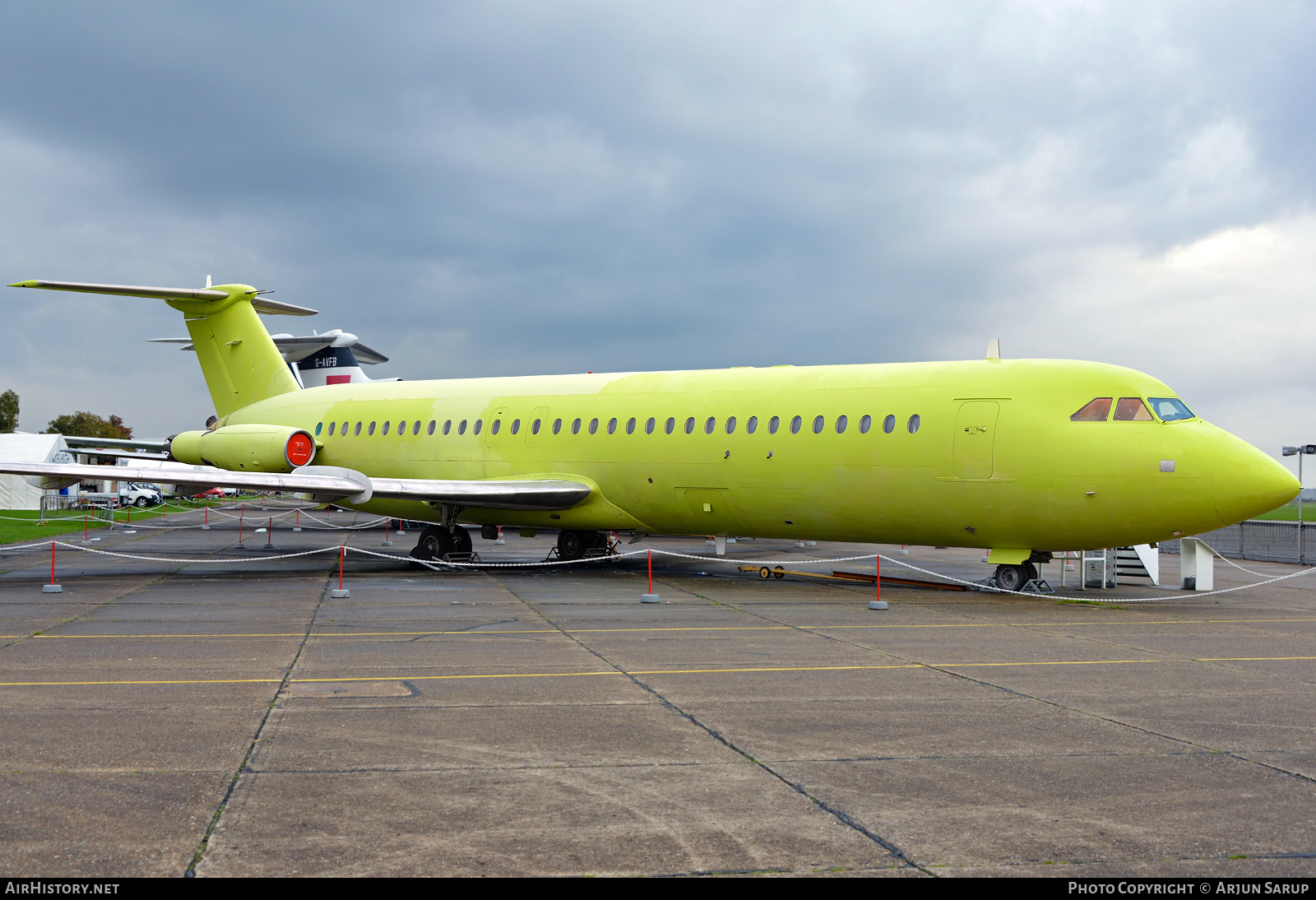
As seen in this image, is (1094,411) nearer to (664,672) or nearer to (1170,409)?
(1170,409)

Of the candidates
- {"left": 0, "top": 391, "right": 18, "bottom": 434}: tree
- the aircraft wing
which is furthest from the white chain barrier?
{"left": 0, "top": 391, "right": 18, "bottom": 434}: tree

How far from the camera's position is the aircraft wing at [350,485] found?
18.4 meters

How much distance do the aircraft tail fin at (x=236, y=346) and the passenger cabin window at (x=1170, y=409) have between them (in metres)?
21.4

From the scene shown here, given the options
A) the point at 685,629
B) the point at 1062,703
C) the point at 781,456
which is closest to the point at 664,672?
the point at 685,629

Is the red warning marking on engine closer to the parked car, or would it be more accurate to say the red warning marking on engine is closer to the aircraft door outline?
the aircraft door outline

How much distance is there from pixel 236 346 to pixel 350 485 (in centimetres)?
1068

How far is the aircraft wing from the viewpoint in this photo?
18422mm

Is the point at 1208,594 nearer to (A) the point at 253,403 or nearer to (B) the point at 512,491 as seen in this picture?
(B) the point at 512,491

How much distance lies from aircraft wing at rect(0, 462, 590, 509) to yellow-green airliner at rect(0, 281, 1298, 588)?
57 millimetres

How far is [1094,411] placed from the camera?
16.1 metres

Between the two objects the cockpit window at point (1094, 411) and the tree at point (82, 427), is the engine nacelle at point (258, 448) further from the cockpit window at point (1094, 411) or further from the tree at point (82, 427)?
the tree at point (82, 427)

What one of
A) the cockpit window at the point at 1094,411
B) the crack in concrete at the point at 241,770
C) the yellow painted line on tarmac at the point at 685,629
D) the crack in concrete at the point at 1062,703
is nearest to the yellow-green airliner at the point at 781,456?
the cockpit window at the point at 1094,411
